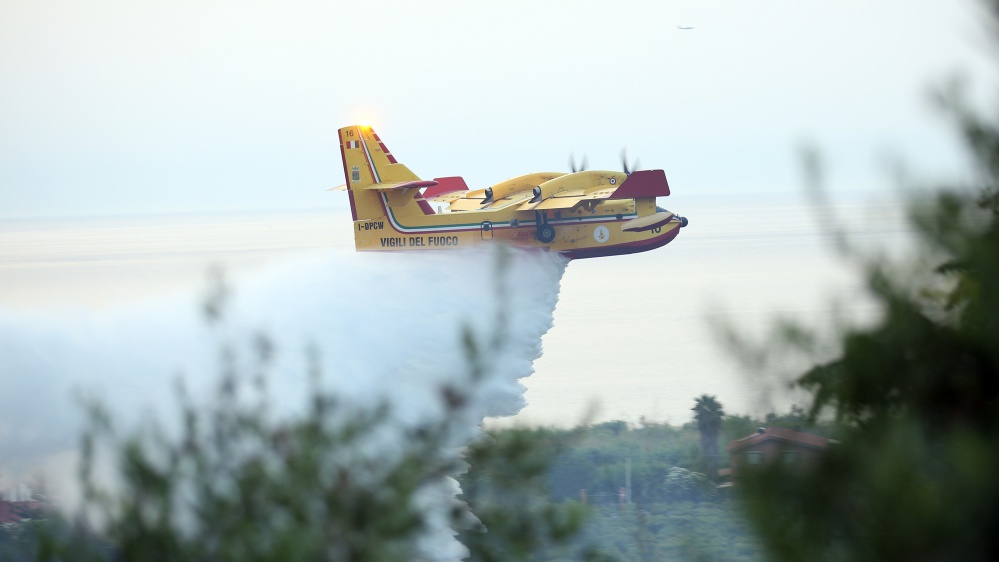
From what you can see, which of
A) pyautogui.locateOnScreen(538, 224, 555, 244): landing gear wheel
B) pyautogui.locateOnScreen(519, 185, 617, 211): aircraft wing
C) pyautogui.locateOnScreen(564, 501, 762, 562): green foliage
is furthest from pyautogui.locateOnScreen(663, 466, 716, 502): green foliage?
pyautogui.locateOnScreen(538, 224, 555, 244): landing gear wheel

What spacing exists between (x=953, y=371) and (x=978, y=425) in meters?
0.28

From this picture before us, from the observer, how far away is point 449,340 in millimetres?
28609

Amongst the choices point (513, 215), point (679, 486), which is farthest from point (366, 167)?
point (679, 486)

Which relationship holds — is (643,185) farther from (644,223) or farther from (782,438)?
(782,438)

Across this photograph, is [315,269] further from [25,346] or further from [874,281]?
[874,281]

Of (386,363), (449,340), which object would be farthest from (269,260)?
(386,363)

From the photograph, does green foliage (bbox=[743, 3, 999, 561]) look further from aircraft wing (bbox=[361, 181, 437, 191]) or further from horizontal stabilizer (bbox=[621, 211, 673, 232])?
horizontal stabilizer (bbox=[621, 211, 673, 232])

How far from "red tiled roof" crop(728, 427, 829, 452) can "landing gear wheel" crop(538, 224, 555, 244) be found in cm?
2829

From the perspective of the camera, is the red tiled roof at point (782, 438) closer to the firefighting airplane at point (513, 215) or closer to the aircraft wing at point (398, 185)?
the aircraft wing at point (398, 185)

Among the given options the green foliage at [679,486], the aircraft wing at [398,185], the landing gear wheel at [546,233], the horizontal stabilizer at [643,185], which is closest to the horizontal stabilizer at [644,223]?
the horizontal stabilizer at [643,185]

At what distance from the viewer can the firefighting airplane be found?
33250mm

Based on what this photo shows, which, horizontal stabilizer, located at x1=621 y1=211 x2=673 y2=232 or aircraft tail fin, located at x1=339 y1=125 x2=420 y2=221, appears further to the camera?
aircraft tail fin, located at x1=339 y1=125 x2=420 y2=221

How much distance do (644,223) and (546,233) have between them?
2.85 m

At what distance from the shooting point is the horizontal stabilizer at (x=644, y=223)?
33062 mm
